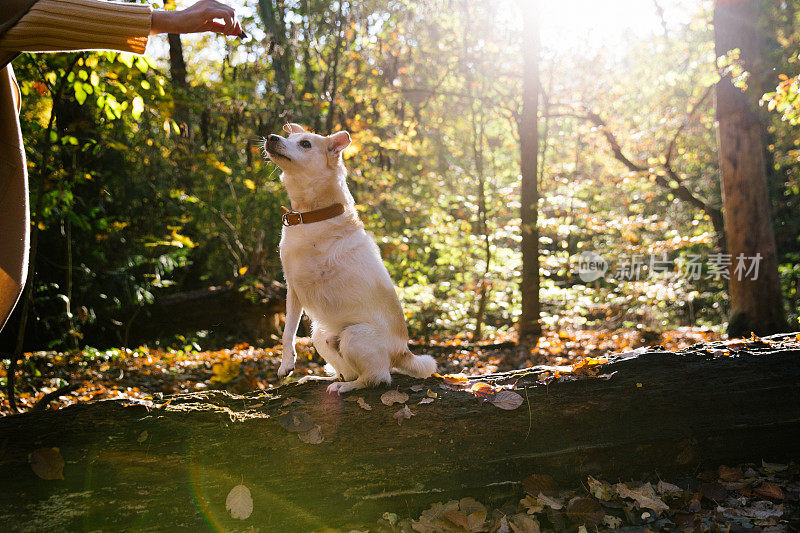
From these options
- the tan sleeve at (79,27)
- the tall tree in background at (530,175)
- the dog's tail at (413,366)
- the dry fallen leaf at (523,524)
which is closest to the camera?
the tan sleeve at (79,27)

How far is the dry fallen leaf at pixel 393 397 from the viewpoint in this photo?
3.19 m

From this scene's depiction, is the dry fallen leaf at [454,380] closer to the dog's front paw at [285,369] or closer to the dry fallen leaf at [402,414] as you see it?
the dry fallen leaf at [402,414]

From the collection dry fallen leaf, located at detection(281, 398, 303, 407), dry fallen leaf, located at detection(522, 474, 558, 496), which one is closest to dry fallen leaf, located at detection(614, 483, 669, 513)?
dry fallen leaf, located at detection(522, 474, 558, 496)

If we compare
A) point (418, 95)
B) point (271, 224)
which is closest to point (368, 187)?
point (271, 224)

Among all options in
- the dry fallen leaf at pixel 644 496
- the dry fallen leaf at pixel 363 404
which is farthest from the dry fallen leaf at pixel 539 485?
the dry fallen leaf at pixel 363 404

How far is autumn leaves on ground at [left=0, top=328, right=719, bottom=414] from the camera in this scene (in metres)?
6.12

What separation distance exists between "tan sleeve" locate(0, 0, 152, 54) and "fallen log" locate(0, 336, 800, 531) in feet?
5.91

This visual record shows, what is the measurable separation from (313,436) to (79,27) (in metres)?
2.19

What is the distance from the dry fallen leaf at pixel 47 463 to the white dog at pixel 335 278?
1.36 metres

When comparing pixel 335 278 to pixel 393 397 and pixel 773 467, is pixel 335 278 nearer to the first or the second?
pixel 393 397

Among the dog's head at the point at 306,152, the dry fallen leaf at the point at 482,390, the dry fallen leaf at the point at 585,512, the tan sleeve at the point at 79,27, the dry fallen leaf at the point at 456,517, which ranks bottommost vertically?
the dry fallen leaf at the point at 585,512

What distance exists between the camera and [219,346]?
11.8m

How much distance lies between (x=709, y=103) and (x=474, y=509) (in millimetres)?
16134

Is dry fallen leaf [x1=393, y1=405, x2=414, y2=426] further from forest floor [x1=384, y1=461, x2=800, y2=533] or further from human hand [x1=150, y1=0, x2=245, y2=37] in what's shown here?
human hand [x1=150, y1=0, x2=245, y2=37]
